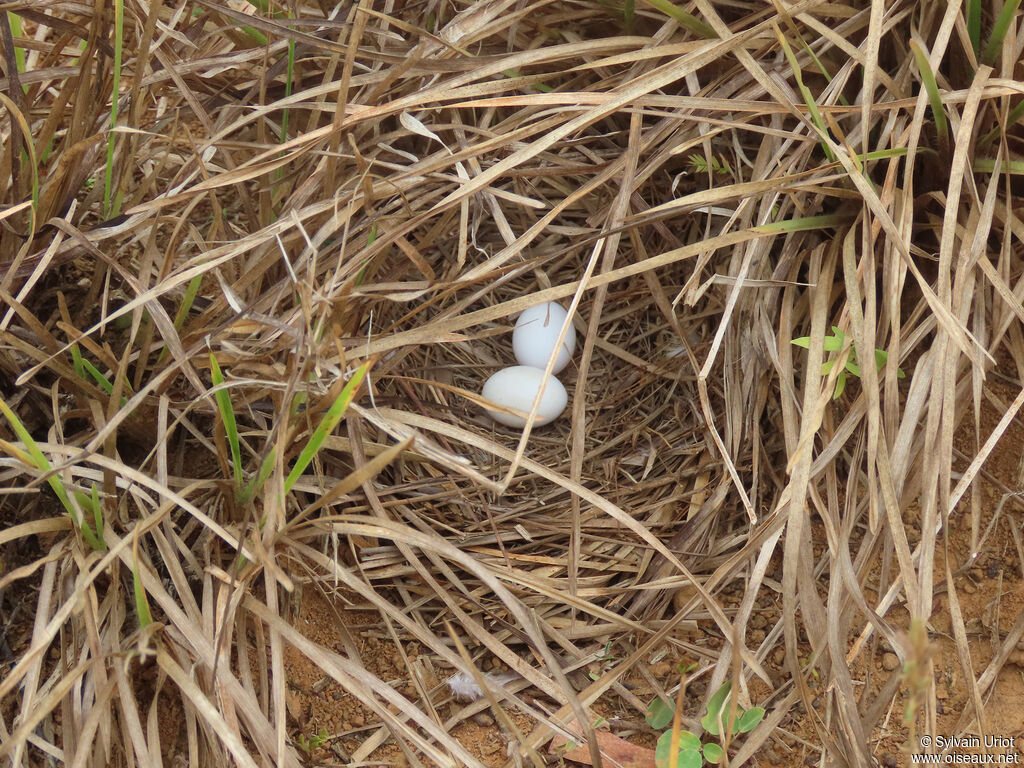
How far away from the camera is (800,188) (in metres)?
1.24

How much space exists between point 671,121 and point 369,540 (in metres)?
0.80

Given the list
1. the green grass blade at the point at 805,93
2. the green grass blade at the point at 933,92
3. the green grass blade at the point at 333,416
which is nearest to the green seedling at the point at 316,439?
the green grass blade at the point at 333,416

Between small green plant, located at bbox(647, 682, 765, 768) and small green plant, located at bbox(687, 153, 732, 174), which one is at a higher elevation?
small green plant, located at bbox(687, 153, 732, 174)

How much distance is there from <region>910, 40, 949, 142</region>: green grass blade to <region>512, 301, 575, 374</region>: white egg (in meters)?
0.66

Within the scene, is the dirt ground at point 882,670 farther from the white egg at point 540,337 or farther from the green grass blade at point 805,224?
the white egg at point 540,337

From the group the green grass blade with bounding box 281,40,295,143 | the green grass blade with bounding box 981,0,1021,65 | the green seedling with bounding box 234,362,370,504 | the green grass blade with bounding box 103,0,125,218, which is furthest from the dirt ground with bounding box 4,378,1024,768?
the green grass blade with bounding box 281,40,295,143

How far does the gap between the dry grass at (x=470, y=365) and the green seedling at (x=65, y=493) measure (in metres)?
0.02

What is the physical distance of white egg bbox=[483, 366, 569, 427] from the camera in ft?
5.08

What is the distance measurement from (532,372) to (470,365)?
0.13 meters

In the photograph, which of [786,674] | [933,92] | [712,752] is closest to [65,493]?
[712,752]

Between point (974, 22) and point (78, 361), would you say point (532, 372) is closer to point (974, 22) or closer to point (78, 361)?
point (78, 361)

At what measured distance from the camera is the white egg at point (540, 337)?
5.32ft

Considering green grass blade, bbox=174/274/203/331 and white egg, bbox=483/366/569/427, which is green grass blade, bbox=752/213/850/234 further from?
green grass blade, bbox=174/274/203/331

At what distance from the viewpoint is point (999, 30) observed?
122cm
